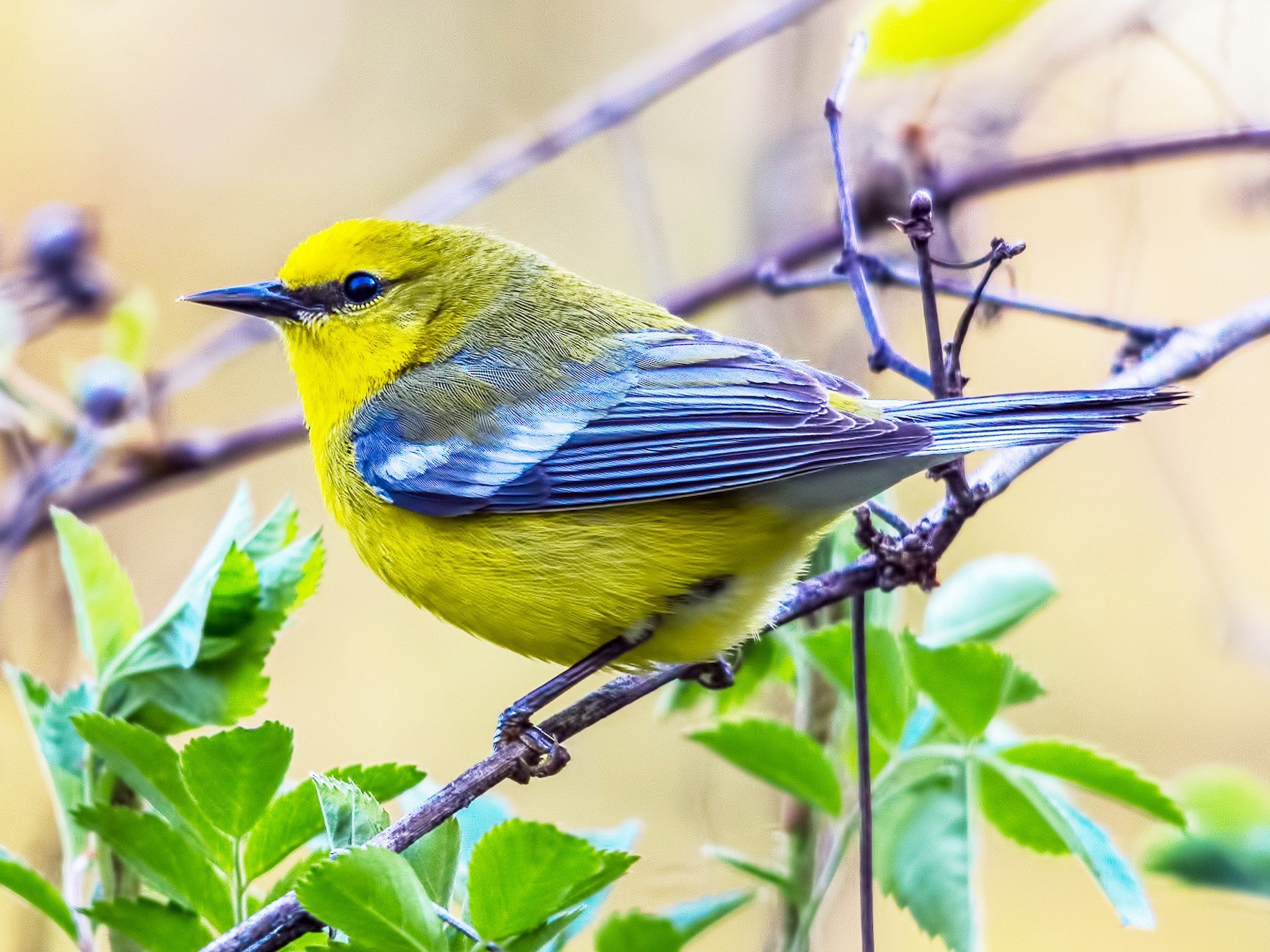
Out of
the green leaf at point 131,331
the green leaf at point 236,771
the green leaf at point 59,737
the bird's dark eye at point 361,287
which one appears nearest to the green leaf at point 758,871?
the green leaf at point 236,771

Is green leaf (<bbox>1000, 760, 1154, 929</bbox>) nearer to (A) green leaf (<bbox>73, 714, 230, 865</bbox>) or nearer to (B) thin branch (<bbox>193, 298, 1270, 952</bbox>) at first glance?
(B) thin branch (<bbox>193, 298, 1270, 952</bbox>)

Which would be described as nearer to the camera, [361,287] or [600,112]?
[361,287]

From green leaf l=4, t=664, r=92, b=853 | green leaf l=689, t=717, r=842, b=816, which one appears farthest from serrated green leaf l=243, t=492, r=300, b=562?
green leaf l=689, t=717, r=842, b=816

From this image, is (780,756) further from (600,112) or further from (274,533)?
(600,112)

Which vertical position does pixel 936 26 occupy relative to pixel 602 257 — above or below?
below

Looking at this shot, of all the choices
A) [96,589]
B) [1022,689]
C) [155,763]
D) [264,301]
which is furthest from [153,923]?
[264,301]

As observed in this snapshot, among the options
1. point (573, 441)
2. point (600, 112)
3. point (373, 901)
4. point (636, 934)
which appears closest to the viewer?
point (373, 901)

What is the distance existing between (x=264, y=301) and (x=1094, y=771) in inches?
83.5

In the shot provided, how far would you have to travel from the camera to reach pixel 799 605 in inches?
80.7

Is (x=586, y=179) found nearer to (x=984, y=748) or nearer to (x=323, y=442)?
(x=323, y=442)

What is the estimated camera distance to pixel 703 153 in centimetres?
633

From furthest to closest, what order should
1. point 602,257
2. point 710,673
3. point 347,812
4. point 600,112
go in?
1. point 602,257
2. point 600,112
3. point 710,673
4. point 347,812

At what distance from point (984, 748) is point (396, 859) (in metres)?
0.85

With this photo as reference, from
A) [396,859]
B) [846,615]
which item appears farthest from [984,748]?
[396,859]
